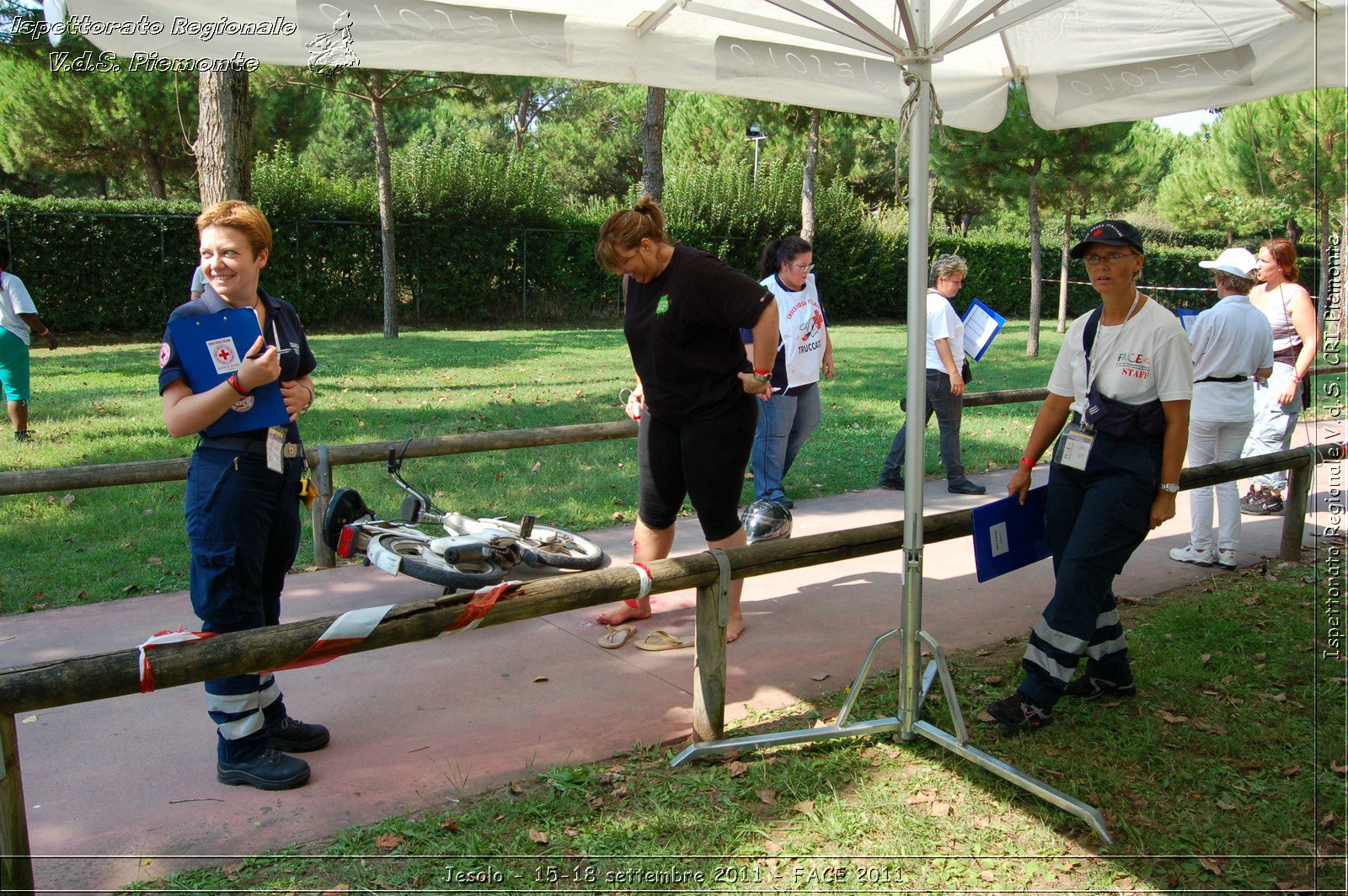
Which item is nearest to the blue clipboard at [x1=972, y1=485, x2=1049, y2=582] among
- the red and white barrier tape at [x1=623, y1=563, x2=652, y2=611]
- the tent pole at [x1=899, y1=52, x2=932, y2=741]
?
the tent pole at [x1=899, y1=52, x2=932, y2=741]

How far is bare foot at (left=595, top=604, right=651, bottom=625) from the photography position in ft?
15.9

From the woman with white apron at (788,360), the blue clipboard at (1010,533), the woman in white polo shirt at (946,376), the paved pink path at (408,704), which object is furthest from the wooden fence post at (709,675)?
the woman in white polo shirt at (946,376)

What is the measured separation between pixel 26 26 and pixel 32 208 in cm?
501

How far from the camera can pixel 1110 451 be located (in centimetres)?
362

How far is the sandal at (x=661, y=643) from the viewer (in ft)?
15.0

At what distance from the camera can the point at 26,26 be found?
14117mm

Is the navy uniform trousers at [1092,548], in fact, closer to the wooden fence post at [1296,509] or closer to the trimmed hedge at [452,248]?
the wooden fence post at [1296,509]

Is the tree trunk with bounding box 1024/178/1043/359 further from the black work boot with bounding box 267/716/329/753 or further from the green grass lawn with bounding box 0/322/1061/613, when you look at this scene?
the black work boot with bounding box 267/716/329/753

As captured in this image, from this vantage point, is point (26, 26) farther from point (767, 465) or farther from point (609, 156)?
point (609, 156)

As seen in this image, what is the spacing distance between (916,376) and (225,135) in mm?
7324

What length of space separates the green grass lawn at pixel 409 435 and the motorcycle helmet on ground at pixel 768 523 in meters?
1.37

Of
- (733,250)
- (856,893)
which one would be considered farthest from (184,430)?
(733,250)

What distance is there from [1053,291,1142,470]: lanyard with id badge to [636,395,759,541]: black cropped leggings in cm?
124

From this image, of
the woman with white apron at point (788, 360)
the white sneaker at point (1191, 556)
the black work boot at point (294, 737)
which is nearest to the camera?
the black work boot at point (294, 737)
